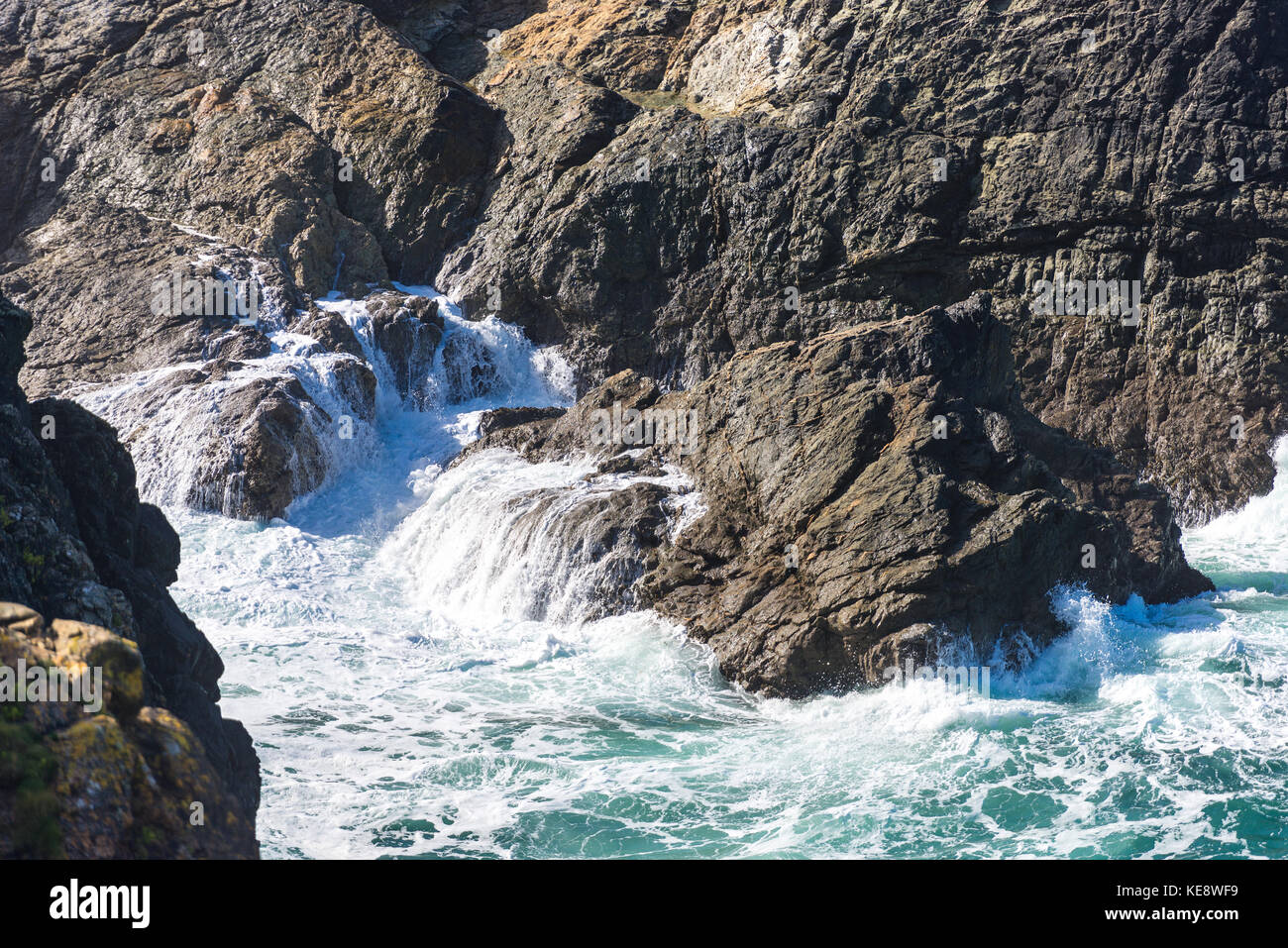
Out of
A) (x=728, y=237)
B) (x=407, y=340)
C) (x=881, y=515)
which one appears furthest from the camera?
(x=728, y=237)

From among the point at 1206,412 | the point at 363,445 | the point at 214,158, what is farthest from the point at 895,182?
the point at 214,158

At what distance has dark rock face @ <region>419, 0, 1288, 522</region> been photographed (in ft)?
77.1

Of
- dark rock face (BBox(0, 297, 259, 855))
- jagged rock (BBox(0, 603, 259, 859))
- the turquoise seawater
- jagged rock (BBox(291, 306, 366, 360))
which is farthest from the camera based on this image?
jagged rock (BBox(291, 306, 366, 360))

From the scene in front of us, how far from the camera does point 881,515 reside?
15016 mm

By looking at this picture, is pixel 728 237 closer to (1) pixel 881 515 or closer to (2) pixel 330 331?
(2) pixel 330 331

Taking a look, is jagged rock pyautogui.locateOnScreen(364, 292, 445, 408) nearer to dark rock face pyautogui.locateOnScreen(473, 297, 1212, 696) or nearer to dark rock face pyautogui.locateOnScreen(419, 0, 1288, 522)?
dark rock face pyautogui.locateOnScreen(419, 0, 1288, 522)

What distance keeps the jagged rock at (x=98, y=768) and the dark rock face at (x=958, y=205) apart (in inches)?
795

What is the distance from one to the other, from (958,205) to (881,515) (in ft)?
42.5

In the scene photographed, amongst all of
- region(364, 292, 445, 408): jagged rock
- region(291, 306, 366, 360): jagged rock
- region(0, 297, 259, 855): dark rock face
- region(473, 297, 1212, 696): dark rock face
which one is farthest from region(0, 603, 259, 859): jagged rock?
region(364, 292, 445, 408): jagged rock

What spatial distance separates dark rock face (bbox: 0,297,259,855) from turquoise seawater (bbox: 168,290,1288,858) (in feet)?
6.19

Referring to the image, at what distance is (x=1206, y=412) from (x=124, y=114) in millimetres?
27466

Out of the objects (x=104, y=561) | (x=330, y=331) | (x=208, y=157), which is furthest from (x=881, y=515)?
(x=208, y=157)

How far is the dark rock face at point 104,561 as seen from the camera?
8.22m

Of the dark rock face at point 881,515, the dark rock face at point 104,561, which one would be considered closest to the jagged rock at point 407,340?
the dark rock face at point 881,515
